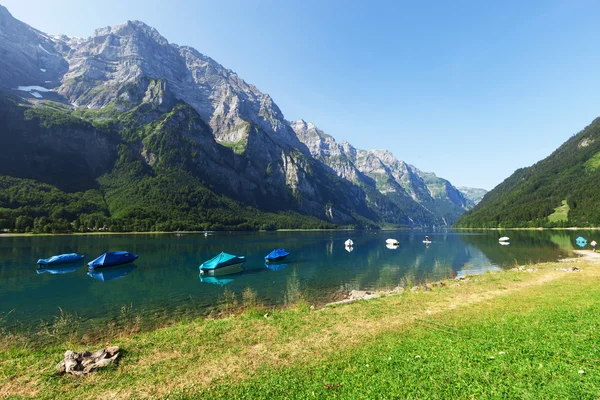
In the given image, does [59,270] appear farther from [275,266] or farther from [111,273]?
[275,266]

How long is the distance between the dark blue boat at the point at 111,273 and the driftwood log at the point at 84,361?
44.2m

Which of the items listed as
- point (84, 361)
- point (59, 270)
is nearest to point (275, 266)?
point (59, 270)

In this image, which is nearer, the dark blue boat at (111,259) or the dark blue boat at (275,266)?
the dark blue boat at (111,259)

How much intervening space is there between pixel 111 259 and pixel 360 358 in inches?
2618

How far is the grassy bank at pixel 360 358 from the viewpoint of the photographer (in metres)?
9.83

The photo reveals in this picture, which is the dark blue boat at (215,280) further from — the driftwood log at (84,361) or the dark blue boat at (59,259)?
the dark blue boat at (59,259)

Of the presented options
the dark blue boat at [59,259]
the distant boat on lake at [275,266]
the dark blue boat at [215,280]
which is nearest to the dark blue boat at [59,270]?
the dark blue boat at [59,259]

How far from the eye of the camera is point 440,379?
1019 centimetres

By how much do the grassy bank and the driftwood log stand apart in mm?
364

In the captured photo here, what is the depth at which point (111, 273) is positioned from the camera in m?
56.6

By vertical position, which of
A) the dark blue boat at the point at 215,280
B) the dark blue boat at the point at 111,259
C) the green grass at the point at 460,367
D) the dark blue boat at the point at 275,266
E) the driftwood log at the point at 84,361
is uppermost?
the green grass at the point at 460,367

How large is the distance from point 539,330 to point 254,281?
40.4 metres

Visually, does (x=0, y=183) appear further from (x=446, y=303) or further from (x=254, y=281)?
(x=446, y=303)

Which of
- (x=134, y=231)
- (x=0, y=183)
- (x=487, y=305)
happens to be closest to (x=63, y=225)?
(x=134, y=231)
